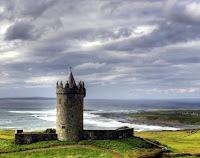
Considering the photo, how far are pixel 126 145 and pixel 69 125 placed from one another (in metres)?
7.87

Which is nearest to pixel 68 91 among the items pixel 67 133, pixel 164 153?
Result: pixel 67 133

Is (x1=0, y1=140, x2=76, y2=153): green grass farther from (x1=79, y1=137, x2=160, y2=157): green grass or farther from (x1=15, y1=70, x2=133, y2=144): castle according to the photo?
(x1=79, y1=137, x2=160, y2=157): green grass

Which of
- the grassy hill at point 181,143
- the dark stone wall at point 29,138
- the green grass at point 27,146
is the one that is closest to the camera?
the green grass at point 27,146

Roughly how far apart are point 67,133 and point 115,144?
6.55 m

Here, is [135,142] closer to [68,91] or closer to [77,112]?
[77,112]

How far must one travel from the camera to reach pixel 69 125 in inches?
1556

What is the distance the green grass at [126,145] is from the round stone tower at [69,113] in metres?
1.97

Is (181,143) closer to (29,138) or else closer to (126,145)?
(126,145)

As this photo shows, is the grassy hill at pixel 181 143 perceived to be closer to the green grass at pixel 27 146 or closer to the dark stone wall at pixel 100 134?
the dark stone wall at pixel 100 134

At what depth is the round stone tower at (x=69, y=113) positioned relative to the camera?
130 feet

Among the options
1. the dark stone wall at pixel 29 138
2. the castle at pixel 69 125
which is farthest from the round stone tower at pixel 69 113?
the dark stone wall at pixel 29 138

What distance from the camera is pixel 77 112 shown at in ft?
130

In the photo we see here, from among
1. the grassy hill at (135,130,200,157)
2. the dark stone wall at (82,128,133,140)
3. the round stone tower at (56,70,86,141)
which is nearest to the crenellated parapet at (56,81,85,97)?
the round stone tower at (56,70,86,141)

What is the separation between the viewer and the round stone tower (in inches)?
1558
